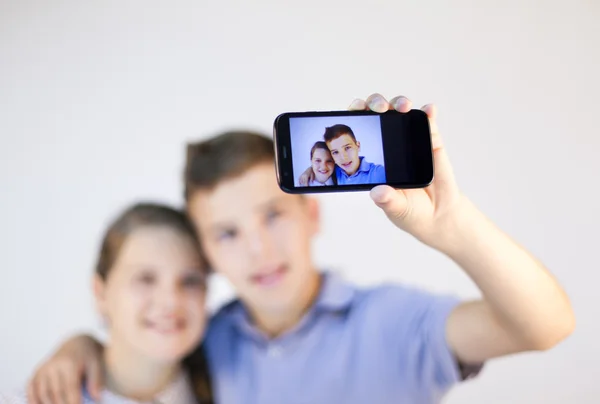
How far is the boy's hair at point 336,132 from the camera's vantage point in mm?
717

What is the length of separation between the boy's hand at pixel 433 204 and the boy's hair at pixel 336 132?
36 millimetres

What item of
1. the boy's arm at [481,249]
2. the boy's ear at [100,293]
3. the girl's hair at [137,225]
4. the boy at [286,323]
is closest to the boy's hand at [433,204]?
the boy's arm at [481,249]

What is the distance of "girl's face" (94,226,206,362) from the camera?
964 millimetres

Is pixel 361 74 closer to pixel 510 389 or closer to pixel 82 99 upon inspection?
pixel 82 99

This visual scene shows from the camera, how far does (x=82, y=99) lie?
42.9 inches

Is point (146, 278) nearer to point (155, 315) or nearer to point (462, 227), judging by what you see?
point (155, 315)

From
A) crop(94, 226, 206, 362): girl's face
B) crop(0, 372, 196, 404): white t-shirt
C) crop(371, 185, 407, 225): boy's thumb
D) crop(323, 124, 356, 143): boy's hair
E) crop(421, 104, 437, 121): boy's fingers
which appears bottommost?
A: crop(0, 372, 196, 404): white t-shirt

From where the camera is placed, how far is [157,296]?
0.97 meters

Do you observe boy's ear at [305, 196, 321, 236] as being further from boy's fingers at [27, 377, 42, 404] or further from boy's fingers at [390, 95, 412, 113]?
boy's fingers at [27, 377, 42, 404]

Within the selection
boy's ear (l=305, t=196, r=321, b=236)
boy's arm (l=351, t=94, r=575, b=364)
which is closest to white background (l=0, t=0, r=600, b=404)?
boy's ear (l=305, t=196, r=321, b=236)

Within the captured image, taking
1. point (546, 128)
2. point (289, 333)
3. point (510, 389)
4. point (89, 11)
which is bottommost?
point (510, 389)

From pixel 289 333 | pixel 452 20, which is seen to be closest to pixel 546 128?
pixel 452 20

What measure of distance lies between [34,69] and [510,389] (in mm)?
1005

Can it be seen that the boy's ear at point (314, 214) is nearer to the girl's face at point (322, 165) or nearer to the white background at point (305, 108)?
the white background at point (305, 108)
